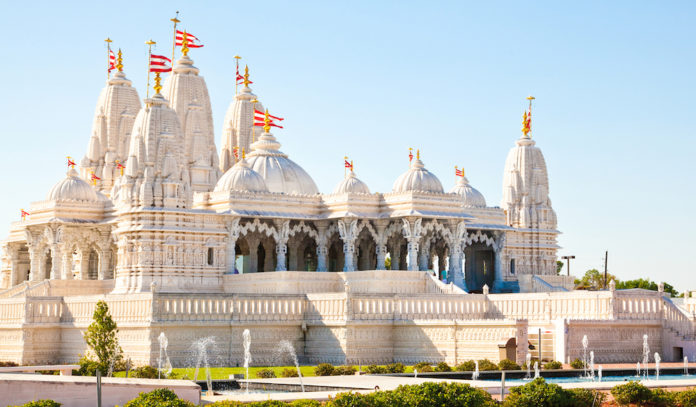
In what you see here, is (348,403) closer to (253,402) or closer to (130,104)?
(253,402)

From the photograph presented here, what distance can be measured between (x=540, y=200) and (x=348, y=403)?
46.5 m

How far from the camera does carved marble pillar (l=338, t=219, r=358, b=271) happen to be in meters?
57.1

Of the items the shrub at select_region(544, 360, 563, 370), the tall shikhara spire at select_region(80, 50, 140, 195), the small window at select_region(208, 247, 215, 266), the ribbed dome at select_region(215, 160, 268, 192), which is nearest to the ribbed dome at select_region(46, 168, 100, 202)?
the tall shikhara spire at select_region(80, 50, 140, 195)

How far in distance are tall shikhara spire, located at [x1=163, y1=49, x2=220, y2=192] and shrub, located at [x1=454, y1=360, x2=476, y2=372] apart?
29563mm

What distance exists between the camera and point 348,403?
22469mm

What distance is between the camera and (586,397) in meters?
24.4

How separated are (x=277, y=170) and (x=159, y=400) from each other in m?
38.8

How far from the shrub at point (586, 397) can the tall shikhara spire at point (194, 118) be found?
4245 centimetres

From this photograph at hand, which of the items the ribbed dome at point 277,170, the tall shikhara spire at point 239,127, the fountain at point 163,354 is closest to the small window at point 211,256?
the ribbed dome at point 277,170

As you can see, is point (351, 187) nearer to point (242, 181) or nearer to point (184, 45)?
point (242, 181)

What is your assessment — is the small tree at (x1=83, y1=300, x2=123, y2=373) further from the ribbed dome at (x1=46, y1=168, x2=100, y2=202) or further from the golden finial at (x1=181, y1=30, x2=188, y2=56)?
the golden finial at (x1=181, y1=30, x2=188, y2=56)

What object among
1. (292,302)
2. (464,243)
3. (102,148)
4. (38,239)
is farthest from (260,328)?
(102,148)

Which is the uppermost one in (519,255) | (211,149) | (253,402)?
(211,149)

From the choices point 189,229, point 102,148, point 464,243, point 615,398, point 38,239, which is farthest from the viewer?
point 102,148
